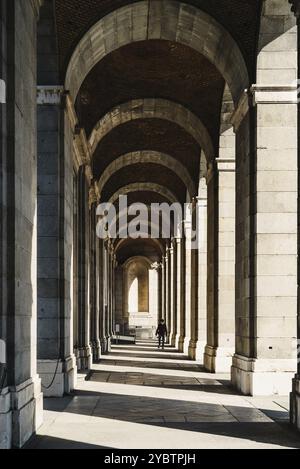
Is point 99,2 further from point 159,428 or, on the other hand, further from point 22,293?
point 159,428

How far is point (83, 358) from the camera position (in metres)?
23.1

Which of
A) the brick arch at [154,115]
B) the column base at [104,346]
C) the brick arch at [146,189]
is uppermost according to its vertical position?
the brick arch at [154,115]

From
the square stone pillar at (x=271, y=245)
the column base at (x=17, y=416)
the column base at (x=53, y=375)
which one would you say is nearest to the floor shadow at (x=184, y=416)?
the column base at (x=17, y=416)

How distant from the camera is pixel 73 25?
1720 centimetres

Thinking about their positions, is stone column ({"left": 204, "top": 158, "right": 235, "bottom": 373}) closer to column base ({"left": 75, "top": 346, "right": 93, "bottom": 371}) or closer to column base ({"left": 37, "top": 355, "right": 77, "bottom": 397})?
column base ({"left": 75, "top": 346, "right": 93, "bottom": 371})

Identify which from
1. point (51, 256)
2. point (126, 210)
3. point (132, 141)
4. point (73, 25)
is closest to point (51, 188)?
point (51, 256)

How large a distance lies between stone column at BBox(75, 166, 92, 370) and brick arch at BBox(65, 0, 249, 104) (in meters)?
5.63

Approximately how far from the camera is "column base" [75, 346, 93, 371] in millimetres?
22453

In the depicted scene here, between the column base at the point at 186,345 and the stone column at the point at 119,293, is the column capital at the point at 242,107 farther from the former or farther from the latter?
the stone column at the point at 119,293

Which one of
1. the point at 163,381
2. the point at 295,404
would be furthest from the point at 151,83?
the point at 295,404

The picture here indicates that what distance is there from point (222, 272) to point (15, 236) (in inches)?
509

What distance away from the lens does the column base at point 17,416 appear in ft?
31.6

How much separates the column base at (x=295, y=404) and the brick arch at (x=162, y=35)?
310 inches

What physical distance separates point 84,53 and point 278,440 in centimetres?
1106
